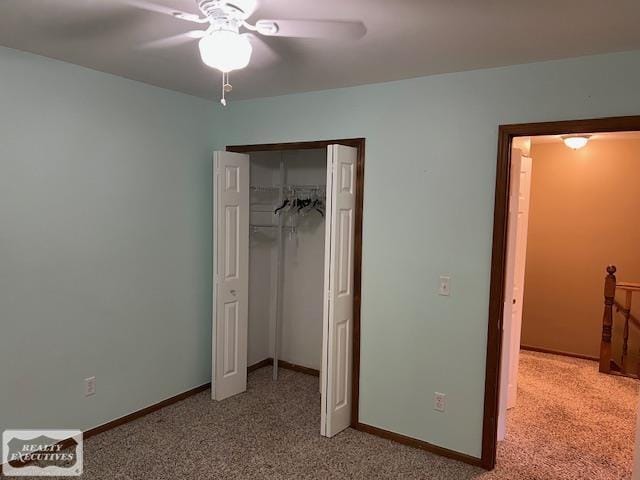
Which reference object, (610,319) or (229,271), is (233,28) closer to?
(229,271)

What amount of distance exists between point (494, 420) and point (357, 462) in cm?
90

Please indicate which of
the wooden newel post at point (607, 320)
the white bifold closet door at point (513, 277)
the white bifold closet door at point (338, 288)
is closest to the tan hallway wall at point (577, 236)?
the wooden newel post at point (607, 320)

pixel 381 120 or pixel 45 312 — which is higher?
pixel 381 120

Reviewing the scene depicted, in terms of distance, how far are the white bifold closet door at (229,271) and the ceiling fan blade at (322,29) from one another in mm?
1660

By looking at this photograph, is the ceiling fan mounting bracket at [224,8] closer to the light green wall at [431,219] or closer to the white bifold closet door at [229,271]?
the light green wall at [431,219]

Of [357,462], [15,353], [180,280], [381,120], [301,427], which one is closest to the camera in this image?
[15,353]

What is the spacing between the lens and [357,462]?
9.82 ft

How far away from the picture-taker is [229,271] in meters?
3.90

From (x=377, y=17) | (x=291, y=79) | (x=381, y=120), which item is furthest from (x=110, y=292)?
(x=377, y=17)

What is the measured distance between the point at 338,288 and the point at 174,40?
1.82 metres

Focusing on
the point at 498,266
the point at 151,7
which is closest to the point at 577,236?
the point at 498,266

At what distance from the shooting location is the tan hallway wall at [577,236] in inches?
199

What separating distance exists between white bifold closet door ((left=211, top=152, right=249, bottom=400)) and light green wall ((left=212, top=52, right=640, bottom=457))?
780 millimetres

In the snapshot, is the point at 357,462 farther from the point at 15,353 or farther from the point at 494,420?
the point at 15,353
